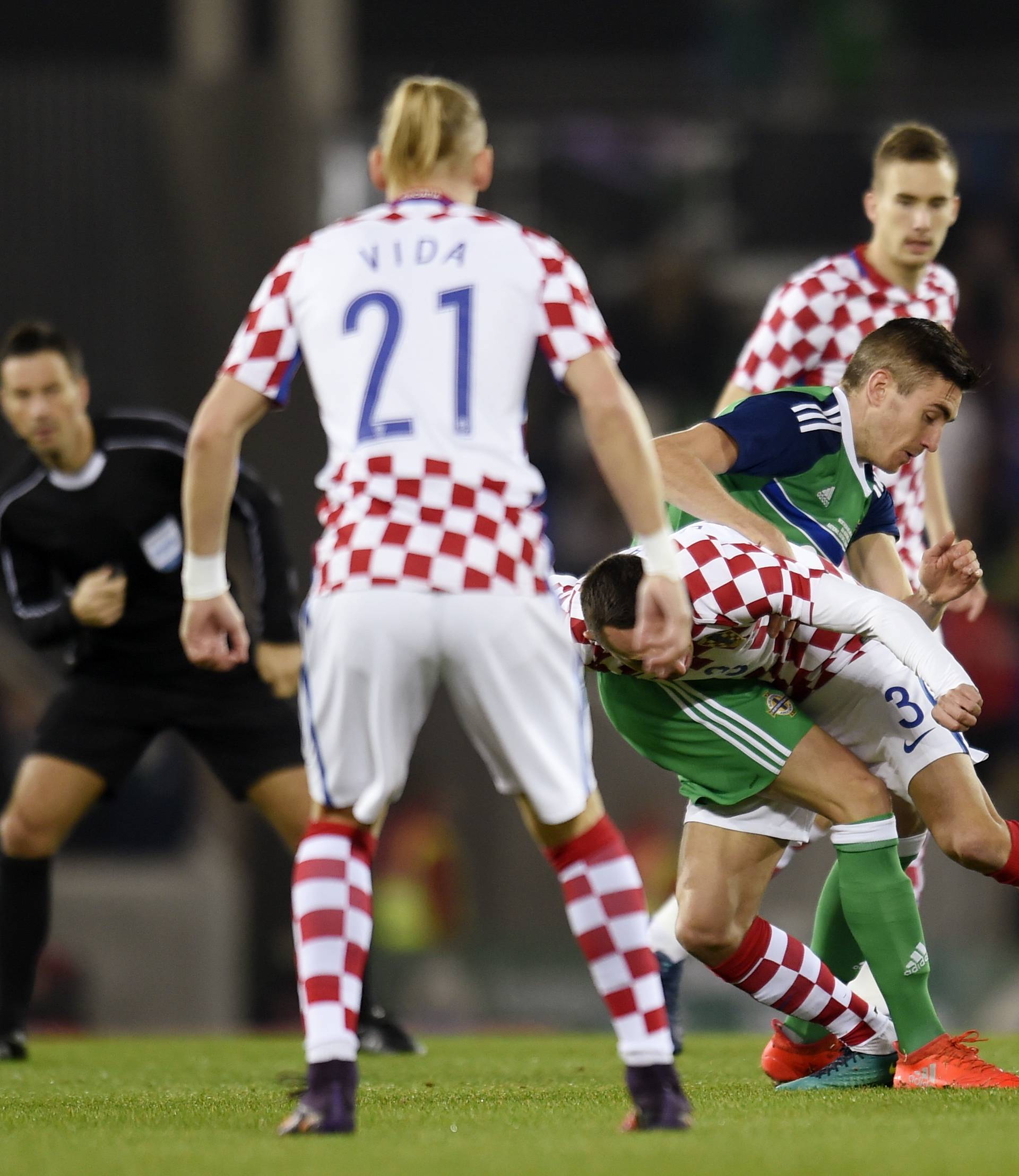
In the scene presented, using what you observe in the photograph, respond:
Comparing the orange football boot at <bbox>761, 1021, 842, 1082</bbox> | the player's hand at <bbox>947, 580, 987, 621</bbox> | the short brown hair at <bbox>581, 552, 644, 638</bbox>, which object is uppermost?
the short brown hair at <bbox>581, 552, 644, 638</bbox>

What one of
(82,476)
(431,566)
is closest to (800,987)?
(431,566)

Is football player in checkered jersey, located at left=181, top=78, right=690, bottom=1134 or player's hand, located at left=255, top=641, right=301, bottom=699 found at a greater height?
football player in checkered jersey, located at left=181, top=78, right=690, bottom=1134

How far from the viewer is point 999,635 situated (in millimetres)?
9969

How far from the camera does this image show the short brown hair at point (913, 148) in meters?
5.09

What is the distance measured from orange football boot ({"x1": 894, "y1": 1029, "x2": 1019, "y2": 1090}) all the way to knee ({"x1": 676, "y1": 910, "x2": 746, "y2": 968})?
0.44 meters

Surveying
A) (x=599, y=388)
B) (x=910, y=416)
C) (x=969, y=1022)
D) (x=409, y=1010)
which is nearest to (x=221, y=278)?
(x=409, y=1010)

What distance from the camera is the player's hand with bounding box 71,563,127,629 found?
16.4 ft

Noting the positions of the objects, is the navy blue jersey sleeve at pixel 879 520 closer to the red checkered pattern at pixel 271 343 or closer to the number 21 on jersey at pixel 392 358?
the number 21 on jersey at pixel 392 358

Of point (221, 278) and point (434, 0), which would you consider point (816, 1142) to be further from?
point (434, 0)

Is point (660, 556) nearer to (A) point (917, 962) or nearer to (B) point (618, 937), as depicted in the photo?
(B) point (618, 937)

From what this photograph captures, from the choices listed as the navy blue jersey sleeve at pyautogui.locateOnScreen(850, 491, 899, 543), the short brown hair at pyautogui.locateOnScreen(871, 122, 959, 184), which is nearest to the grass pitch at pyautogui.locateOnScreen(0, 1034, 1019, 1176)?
the navy blue jersey sleeve at pyautogui.locateOnScreen(850, 491, 899, 543)

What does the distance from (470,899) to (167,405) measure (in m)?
3.69

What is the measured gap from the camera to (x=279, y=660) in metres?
4.88

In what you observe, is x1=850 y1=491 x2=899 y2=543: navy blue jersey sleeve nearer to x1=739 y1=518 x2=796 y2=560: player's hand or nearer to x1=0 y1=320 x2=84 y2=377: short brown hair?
x1=739 y1=518 x2=796 y2=560: player's hand
